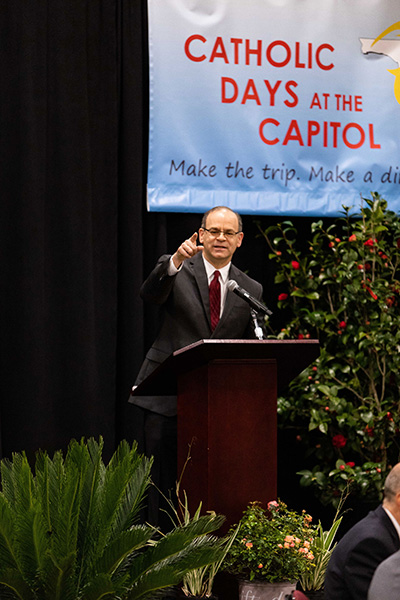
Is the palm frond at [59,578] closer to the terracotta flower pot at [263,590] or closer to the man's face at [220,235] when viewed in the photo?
the terracotta flower pot at [263,590]

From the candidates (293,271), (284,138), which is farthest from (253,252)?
(284,138)

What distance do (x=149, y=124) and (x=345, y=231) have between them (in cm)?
142

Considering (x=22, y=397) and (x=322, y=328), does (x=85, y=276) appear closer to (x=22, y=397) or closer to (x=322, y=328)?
(x=22, y=397)

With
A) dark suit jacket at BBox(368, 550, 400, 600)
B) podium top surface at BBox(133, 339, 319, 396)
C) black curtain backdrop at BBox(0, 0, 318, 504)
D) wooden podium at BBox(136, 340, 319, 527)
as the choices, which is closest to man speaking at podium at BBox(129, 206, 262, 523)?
podium top surface at BBox(133, 339, 319, 396)

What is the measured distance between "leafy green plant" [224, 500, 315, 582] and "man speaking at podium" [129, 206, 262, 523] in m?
0.71

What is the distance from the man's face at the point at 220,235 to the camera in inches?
143

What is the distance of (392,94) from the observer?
513 centimetres

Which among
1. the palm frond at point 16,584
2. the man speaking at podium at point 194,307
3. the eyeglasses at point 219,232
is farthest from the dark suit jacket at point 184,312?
the palm frond at point 16,584

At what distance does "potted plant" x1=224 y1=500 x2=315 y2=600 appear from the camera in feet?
9.75

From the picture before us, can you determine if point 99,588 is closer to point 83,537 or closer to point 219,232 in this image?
point 83,537

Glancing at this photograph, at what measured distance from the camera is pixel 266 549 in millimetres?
2986

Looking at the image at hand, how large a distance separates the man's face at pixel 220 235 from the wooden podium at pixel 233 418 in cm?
70

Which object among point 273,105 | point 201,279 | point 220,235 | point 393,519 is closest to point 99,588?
point 393,519

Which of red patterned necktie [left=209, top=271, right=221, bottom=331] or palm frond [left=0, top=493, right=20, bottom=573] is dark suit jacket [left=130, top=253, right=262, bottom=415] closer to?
red patterned necktie [left=209, top=271, right=221, bottom=331]
